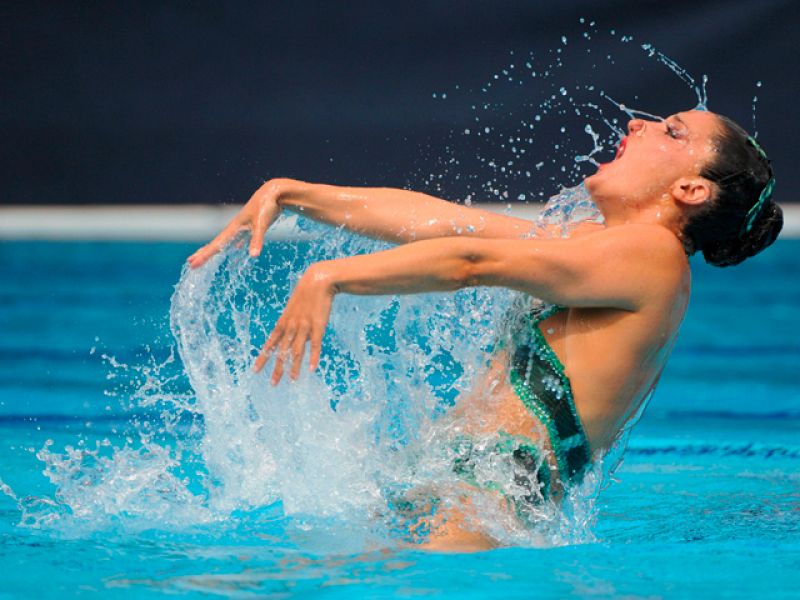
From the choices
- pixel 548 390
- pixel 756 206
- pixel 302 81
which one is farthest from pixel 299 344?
pixel 302 81

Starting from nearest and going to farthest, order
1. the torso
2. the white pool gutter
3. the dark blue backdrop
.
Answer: the torso
the dark blue backdrop
the white pool gutter

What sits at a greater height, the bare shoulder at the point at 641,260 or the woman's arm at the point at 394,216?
the woman's arm at the point at 394,216

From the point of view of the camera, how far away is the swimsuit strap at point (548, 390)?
2.38m

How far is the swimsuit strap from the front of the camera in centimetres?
238

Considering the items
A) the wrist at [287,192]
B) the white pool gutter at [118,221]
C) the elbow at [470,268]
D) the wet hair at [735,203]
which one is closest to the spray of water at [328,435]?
the wrist at [287,192]

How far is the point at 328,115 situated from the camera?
23.0 feet

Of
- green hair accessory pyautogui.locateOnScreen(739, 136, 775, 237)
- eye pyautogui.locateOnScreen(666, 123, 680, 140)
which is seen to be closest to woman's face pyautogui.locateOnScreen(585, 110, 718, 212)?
eye pyautogui.locateOnScreen(666, 123, 680, 140)

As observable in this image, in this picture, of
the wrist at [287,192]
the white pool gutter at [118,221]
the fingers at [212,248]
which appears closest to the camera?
the fingers at [212,248]

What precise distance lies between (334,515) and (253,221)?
0.65m

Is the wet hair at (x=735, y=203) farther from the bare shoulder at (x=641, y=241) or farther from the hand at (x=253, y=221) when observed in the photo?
the hand at (x=253, y=221)

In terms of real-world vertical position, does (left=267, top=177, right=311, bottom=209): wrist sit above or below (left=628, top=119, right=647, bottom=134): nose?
above

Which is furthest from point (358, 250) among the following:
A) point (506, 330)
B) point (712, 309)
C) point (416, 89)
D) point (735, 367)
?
point (416, 89)

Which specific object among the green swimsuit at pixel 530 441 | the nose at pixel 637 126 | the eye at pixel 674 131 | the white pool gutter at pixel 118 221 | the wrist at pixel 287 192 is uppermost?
the white pool gutter at pixel 118 221

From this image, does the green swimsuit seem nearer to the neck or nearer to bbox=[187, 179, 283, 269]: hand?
the neck
